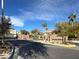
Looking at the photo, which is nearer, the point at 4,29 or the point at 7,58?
the point at 7,58

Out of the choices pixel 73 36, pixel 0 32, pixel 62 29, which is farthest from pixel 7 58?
pixel 73 36

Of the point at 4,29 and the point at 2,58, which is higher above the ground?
the point at 4,29

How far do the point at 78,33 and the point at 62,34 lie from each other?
2207 cm

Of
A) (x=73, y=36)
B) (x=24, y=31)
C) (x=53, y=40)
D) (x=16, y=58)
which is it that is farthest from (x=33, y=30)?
(x=16, y=58)

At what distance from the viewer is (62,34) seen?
44.4m

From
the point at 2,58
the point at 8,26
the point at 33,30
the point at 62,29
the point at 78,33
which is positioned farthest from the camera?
the point at 33,30

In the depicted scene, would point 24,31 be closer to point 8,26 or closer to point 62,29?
point 62,29

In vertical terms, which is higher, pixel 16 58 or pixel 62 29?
pixel 62 29

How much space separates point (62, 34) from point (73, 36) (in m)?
27.5

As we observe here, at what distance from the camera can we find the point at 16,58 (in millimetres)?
13344

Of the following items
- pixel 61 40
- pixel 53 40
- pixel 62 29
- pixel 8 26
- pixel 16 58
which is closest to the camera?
pixel 16 58

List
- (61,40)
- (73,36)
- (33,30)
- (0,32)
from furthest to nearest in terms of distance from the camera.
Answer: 1. (33,30)
2. (73,36)
3. (61,40)
4. (0,32)

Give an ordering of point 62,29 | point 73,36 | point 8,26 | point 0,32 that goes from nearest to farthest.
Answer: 1. point 0,32
2. point 8,26
3. point 62,29
4. point 73,36

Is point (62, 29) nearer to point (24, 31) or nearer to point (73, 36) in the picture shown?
point (73, 36)
